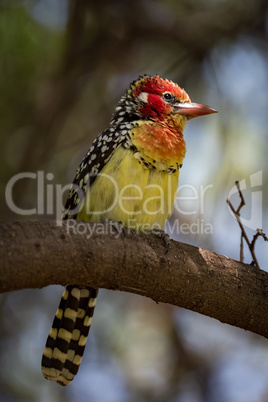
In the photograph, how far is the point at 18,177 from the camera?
3916 mm

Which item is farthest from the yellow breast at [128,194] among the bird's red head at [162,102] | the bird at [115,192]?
the bird's red head at [162,102]

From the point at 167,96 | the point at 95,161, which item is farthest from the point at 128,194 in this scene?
the point at 167,96

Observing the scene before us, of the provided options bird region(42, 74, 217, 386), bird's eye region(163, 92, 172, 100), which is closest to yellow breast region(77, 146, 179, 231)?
bird region(42, 74, 217, 386)

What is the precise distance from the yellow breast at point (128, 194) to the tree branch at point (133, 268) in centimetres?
46

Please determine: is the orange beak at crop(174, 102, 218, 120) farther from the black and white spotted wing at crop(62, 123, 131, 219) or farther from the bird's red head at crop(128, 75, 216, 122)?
the black and white spotted wing at crop(62, 123, 131, 219)

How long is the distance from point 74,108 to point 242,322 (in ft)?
7.76

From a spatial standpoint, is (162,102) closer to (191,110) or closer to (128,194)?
(191,110)

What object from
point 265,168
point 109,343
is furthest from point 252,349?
point 265,168

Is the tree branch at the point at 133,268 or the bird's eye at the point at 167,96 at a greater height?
the bird's eye at the point at 167,96

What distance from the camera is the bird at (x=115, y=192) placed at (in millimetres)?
2951

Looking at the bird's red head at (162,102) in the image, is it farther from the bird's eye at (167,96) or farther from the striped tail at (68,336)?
the striped tail at (68,336)

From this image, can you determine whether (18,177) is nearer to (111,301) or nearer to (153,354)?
(111,301)

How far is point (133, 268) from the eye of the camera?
7.70ft

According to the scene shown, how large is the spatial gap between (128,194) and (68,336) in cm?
83
